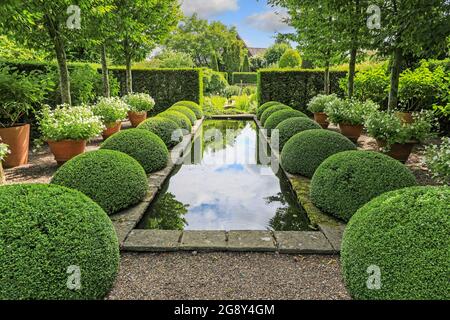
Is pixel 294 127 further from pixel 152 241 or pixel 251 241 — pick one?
pixel 152 241

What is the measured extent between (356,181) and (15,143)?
18.9 feet

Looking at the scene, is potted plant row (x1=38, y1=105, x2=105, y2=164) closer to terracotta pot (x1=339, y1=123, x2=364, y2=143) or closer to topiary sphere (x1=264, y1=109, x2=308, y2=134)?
topiary sphere (x1=264, y1=109, x2=308, y2=134)

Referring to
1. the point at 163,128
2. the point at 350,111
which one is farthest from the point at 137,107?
the point at 350,111

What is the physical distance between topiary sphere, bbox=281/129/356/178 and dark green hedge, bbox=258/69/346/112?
31.6ft

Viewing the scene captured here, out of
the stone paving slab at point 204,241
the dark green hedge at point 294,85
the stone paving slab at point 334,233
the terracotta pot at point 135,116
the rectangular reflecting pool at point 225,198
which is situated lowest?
the rectangular reflecting pool at point 225,198

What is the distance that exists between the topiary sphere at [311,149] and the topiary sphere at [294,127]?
4.76ft

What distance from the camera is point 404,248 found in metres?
2.11

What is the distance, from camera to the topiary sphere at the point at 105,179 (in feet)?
13.4

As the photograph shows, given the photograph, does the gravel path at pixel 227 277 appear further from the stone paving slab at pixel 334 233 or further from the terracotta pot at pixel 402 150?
the terracotta pot at pixel 402 150

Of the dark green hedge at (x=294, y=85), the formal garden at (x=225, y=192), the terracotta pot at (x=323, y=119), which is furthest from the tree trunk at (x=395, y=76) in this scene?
the dark green hedge at (x=294, y=85)

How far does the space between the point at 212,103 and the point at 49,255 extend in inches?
629

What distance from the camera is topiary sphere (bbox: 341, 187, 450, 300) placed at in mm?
2020

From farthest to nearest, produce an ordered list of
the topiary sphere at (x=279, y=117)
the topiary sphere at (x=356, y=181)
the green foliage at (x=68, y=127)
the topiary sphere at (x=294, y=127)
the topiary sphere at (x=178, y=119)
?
the topiary sphere at (x=279, y=117) → the topiary sphere at (x=178, y=119) → the topiary sphere at (x=294, y=127) → the green foliage at (x=68, y=127) → the topiary sphere at (x=356, y=181)

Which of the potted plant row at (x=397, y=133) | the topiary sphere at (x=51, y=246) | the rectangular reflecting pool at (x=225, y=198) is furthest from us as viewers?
the potted plant row at (x=397, y=133)
